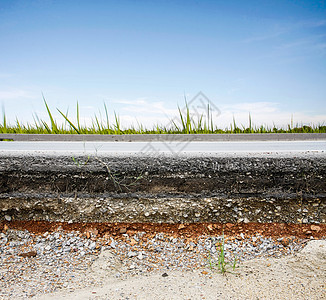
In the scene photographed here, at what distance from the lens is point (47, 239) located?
3090 mm

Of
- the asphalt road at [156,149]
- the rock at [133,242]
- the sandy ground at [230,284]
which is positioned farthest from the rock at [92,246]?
the asphalt road at [156,149]

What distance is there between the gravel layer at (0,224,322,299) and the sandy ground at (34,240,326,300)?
0.28 feet

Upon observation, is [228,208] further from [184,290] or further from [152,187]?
[184,290]

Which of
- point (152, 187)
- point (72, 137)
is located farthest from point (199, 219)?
point (72, 137)

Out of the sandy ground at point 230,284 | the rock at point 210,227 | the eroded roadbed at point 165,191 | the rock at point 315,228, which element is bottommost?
the sandy ground at point 230,284

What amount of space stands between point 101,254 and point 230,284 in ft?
4.25

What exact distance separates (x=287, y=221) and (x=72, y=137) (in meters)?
5.58

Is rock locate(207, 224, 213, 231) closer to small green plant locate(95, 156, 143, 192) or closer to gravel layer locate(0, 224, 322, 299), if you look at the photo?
gravel layer locate(0, 224, 322, 299)

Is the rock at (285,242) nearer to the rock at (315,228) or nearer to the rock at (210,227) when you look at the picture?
the rock at (315,228)

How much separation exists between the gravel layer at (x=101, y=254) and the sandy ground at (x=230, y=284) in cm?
9

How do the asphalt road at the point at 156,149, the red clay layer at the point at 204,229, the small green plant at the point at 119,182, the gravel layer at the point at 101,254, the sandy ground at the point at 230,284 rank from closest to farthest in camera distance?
the sandy ground at the point at 230,284
the gravel layer at the point at 101,254
the red clay layer at the point at 204,229
the small green plant at the point at 119,182
the asphalt road at the point at 156,149

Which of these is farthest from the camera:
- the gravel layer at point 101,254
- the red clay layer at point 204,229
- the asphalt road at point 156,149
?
the asphalt road at point 156,149

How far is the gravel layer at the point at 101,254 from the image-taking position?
8.37 feet

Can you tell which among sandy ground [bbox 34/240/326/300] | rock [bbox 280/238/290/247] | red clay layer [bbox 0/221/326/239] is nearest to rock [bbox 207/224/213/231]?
red clay layer [bbox 0/221/326/239]
